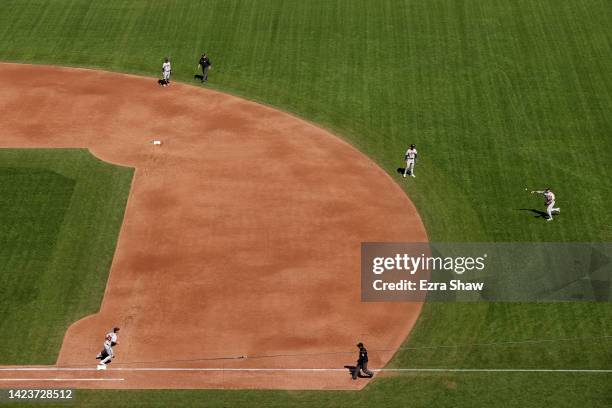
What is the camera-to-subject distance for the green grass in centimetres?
4356

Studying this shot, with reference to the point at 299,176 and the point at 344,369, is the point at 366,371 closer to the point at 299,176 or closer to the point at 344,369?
the point at 344,369

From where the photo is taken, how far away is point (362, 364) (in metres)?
40.2

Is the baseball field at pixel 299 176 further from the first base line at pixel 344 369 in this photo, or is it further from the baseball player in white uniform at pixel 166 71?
the baseball player in white uniform at pixel 166 71

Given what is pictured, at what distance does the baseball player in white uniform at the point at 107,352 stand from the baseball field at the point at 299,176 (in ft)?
3.24

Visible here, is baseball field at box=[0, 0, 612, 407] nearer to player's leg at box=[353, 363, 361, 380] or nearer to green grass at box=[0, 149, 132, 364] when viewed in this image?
green grass at box=[0, 149, 132, 364]

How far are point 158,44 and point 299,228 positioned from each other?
23.2 m

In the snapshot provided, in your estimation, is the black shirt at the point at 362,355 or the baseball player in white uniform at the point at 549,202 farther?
the baseball player in white uniform at the point at 549,202

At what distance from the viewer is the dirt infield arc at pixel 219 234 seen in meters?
41.8

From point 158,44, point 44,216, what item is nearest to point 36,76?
point 158,44

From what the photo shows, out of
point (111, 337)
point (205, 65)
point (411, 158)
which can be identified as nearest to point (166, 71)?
point (205, 65)

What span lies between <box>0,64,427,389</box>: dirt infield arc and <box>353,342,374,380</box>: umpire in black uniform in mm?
463

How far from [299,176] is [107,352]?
52.9 feet

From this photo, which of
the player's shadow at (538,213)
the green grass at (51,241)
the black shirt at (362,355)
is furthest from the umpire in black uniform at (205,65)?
the black shirt at (362,355)

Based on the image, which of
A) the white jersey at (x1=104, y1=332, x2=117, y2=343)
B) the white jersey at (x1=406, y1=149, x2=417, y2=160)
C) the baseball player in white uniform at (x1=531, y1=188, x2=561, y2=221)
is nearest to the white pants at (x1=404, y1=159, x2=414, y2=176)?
the white jersey at (x1=406, y1=149, x2=417, y2=160)
